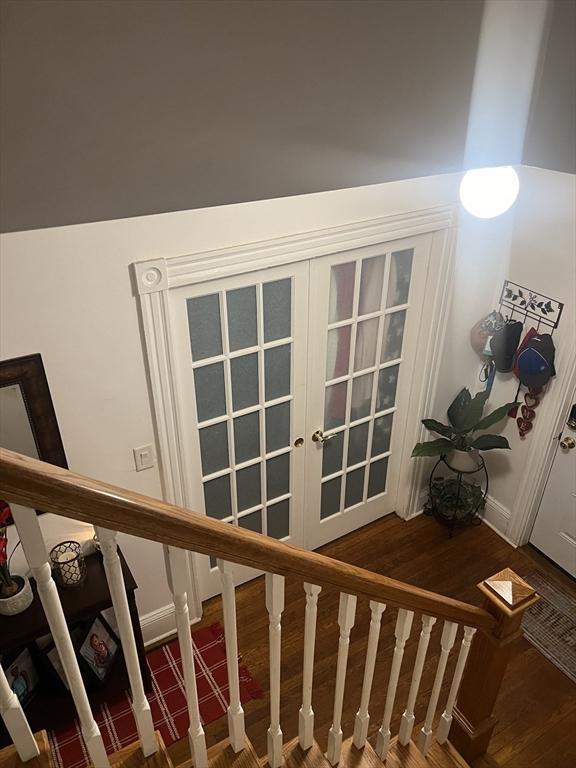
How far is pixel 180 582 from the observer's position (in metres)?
1.02

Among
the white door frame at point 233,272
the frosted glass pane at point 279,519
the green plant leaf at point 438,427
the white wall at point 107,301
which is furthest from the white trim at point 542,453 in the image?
the frosted glass pane at point 279,519

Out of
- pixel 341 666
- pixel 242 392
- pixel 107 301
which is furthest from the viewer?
pixel 242 392

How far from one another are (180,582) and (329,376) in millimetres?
2129

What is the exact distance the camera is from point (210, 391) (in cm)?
271

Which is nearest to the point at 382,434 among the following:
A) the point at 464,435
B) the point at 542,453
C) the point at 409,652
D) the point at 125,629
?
the point at 464,435

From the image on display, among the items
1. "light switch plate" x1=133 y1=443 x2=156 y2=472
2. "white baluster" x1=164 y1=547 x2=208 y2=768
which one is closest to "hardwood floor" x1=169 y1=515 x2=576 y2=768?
"light switch plate" x1=133 y1=443 x2=156 y2=472

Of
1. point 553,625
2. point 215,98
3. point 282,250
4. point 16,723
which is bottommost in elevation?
point 553,625

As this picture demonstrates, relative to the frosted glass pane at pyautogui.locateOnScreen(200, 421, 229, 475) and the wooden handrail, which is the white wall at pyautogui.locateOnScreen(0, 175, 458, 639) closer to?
the frosted glass pane at pyautogui.locateOnScreen(200, 421, 229, 475)

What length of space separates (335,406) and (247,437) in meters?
0.52

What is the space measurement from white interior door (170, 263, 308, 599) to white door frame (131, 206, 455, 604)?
0.06m

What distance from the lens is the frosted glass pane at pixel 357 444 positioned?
3.38 m

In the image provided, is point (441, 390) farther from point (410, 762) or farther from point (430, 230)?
point (410, 762)

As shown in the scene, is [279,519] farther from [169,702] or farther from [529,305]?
[529,305]

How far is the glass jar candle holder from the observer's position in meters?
2.31
